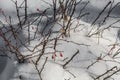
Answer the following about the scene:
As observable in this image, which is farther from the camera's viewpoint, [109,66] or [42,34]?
[42,34]

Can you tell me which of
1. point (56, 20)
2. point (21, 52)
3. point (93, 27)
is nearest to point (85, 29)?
point (93, 27)

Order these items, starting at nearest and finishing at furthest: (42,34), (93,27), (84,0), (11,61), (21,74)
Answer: (21,74) → (11,61) → (42,34) → (93,27) → (84,0)

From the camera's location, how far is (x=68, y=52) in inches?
67.2

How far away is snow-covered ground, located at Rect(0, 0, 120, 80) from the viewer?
5.17ft

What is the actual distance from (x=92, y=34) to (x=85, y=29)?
0.27 feet

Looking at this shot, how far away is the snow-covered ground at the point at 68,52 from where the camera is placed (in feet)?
5.17

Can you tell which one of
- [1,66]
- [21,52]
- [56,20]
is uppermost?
[56,20]

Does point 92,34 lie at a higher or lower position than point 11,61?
higher

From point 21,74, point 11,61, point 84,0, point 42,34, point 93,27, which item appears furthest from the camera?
point 84,0

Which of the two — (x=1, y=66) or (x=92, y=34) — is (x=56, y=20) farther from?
(x=1, y=66)

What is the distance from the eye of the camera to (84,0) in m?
2.18

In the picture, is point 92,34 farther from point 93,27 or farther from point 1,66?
point 1,66

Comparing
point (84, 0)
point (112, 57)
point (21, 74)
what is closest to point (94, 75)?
point (112, 57)

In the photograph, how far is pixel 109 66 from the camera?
170 centimetres
